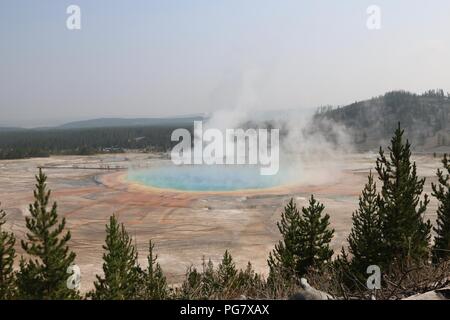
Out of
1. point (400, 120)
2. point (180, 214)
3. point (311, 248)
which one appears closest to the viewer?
point (311, 248)

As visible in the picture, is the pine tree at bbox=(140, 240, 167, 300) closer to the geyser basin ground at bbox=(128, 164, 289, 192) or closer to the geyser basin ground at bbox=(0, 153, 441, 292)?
the geyser basin ground at bbox=(0, 153, 441, 292)

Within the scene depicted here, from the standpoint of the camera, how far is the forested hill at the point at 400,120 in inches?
4629

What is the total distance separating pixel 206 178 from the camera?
63.1m

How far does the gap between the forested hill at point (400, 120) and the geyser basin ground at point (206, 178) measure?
186 feet

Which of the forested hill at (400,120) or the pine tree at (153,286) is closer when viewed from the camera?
the pine tree at (153,286)

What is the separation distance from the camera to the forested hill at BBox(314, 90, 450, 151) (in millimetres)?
117569

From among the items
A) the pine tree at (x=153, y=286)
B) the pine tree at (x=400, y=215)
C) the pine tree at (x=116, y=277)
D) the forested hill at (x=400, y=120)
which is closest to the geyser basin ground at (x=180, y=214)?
the pine tree at (x=116, y=277)

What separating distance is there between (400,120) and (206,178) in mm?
96806

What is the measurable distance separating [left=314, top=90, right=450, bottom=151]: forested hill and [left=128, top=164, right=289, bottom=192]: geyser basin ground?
56615mm

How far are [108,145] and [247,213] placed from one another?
11255 cm

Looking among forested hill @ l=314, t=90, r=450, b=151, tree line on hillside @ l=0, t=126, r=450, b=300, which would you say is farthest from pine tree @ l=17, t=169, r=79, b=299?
forested hill @ l=314, t=90, r=450, b=151

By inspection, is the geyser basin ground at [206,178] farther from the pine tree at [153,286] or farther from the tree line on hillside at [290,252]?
the pine tree at [153,286]

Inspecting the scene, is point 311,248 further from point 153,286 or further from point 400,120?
point 400,120

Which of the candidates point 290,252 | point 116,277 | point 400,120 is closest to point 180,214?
point 290,252
